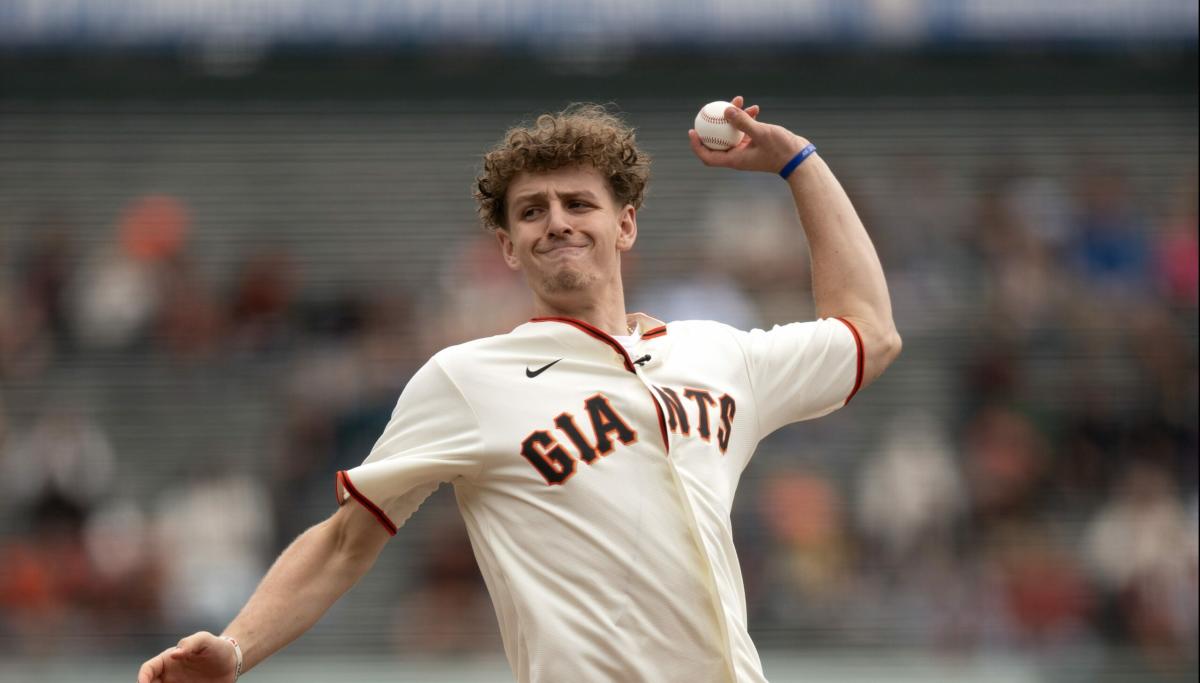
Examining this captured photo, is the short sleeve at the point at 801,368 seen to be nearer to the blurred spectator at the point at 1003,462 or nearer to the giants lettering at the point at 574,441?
the giants lettering at the point at 574,441

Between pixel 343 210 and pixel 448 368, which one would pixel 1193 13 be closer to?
pixel 343 210

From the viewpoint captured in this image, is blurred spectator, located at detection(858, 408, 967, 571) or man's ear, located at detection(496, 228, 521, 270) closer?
man's ear, located at detection(496, 228, 521, 270)

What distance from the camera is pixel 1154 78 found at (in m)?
14.2

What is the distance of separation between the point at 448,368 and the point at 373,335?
336 inches

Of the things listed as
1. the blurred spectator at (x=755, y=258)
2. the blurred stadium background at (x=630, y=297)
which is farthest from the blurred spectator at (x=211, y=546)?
the blurred spectator at (x=755, y=258)

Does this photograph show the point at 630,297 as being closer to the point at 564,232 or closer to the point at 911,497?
the point at 911,497

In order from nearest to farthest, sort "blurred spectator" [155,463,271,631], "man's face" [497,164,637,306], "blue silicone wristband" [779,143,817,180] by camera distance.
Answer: "man's face" [497,164,637,306], "blue silicone wristband" [779,143,817,180], "blurred spectator" [155,463,271,631]

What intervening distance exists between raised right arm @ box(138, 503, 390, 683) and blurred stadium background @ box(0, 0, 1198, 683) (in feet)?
23.4

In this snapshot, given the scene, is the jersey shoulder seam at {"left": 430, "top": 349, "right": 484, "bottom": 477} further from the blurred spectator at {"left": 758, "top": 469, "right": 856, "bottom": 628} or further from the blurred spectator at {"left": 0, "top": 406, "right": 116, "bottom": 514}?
the blurred spectator at {"left": 0, "top": 406, "right": 116, "bottom": 514}

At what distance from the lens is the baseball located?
4438mm

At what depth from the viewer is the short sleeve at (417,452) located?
3.87m

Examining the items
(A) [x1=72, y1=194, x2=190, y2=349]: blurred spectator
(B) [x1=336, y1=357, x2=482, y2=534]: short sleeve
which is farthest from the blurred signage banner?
(B) [x1=336, y1=357, x2=482, y2=534]: short sleeve

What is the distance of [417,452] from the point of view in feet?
12.8

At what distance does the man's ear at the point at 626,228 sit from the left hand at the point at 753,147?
0.25 metres
